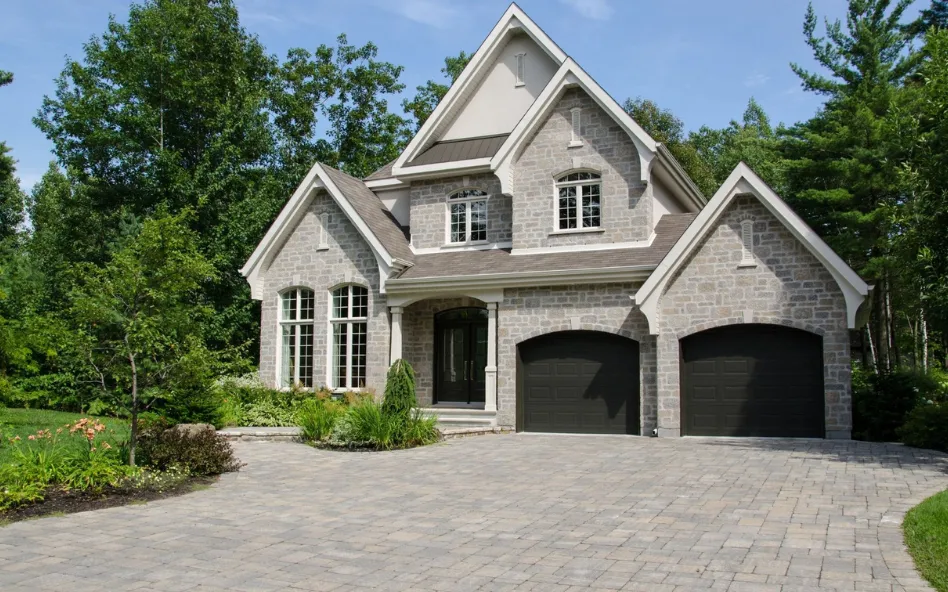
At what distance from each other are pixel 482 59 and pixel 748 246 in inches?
374

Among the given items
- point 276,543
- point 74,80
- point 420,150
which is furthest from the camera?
point 74,80

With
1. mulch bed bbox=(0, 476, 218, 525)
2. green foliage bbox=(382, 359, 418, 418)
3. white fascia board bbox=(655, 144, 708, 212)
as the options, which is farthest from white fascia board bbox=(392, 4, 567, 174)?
mulch bed bbox=(0, 476, 218, 525)

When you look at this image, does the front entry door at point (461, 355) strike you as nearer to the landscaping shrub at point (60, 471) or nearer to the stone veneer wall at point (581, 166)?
the stone veneer wall at point (581, 166)

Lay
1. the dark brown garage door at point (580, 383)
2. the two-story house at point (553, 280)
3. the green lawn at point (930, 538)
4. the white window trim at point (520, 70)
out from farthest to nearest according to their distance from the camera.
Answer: the white window trim at point (520, 70) < the dark brown garage door at point (580, 383) < the two-story house at point (553, 280) < the green lawn at point (930, 538)

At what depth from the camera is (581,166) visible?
19.5 meters

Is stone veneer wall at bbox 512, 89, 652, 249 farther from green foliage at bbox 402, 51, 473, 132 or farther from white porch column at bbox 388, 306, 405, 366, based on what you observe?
green foliage at bbox 402, 51, 473, 132

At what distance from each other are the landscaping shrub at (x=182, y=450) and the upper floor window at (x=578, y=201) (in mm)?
10794

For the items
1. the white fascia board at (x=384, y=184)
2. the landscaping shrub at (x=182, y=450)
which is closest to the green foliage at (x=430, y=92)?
the white fascia board at (x=384, y=184)

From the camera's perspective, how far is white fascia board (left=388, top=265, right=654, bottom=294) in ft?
57.8

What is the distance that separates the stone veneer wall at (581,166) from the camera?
62.4 ft

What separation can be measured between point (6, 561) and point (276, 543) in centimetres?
226

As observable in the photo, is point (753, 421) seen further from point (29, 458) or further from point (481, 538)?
point (29, 458)

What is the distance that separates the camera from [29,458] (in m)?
10.0

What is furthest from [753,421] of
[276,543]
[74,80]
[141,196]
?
[74,80]
